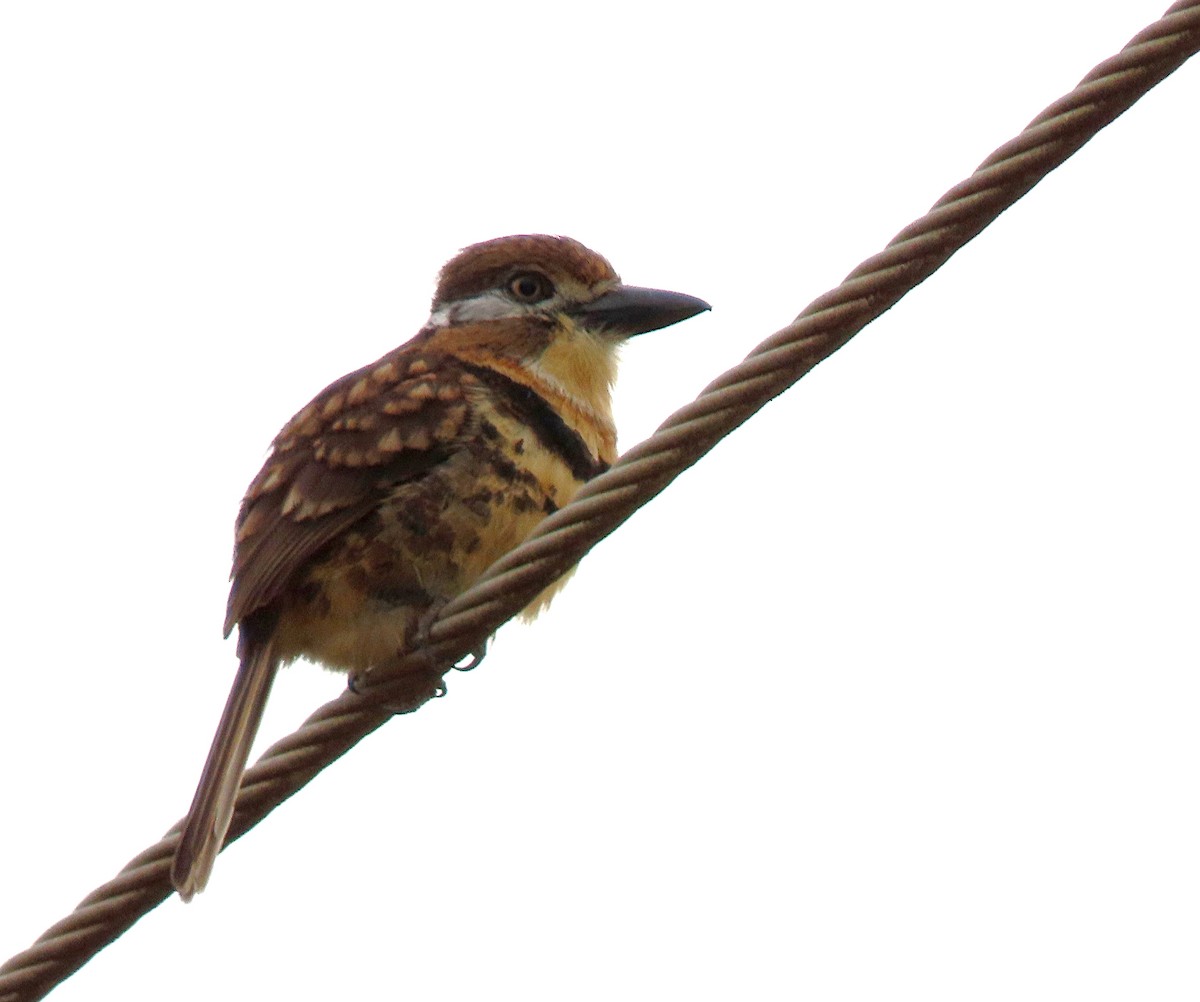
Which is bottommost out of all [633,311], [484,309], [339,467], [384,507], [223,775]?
[223,775]

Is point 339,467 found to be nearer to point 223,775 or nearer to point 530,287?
point 223,775

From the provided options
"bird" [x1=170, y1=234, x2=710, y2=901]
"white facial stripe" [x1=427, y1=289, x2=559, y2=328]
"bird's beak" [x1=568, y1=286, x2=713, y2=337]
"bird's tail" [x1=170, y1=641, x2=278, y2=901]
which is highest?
"white facial stripe" [x1=427, y1=289, x2=559, y2=328]

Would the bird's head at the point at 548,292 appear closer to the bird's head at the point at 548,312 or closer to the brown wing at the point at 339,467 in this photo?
the bird's head at the point at 548,312

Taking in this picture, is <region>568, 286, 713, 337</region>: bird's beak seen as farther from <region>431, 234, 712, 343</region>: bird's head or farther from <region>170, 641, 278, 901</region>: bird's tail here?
<region>170, 641, 278, 901</region>: bird's tail

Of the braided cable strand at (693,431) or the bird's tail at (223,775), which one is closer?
the braided cable strand at (693,431)

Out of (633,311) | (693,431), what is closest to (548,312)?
(633,311)

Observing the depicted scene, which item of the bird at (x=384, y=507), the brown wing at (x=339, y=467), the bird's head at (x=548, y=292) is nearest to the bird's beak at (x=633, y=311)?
the bird's head at (x=548, y=292)

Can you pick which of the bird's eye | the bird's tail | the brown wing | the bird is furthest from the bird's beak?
the bird's tail
